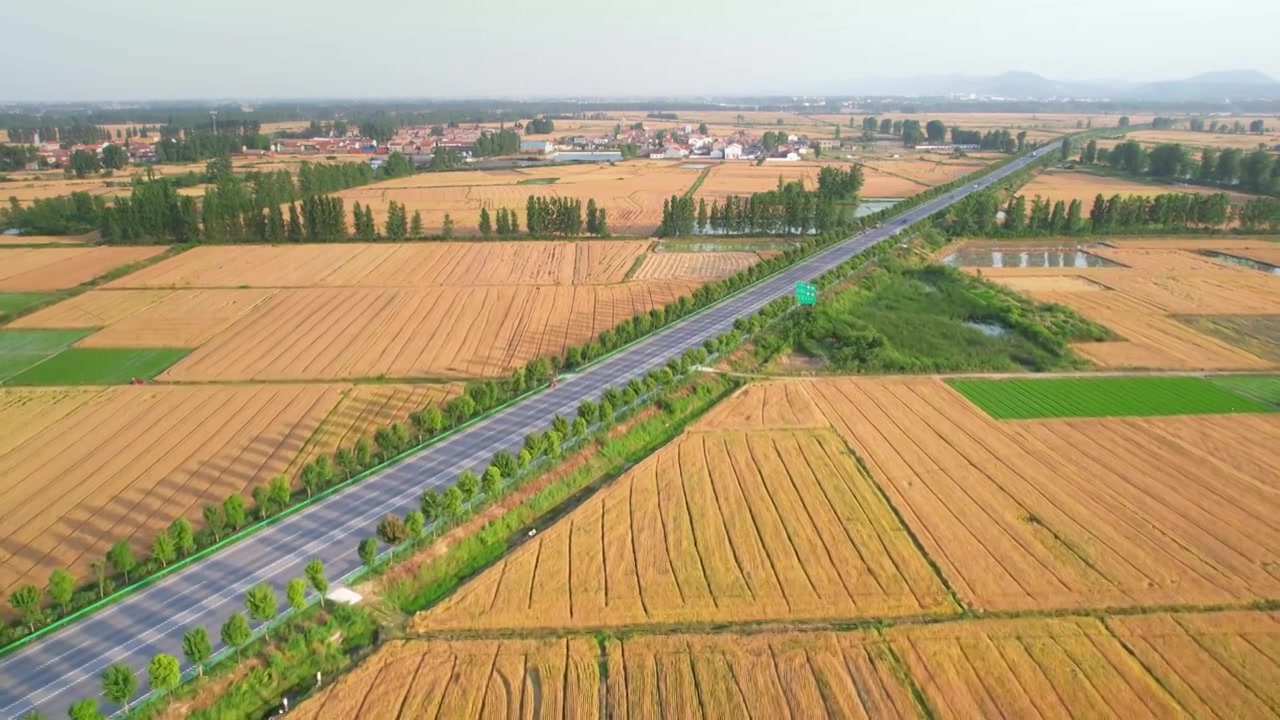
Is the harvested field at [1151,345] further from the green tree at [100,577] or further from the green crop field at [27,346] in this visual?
the green crop field at [27,346]

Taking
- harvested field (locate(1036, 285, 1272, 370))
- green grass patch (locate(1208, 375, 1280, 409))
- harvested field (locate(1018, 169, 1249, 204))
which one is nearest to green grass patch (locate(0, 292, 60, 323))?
harvested field (locate(1036, 285, 1272, 370))

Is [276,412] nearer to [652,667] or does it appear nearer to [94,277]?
[652,667]

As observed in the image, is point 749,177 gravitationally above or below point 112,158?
below

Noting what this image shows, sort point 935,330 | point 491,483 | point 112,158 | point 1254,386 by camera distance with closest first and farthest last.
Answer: point 491,483, point 1254,386, point 935,330, point 112,158

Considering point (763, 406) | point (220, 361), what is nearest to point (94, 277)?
point (220, 361)

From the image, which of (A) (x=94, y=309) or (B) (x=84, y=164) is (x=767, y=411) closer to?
(A) (x=94, y=309)

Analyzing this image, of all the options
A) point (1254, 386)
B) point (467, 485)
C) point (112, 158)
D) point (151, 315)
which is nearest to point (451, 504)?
point (467, 485)

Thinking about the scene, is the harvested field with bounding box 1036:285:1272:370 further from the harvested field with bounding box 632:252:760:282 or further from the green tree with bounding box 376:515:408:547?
the green tree with bounding box 376:515:408:547
